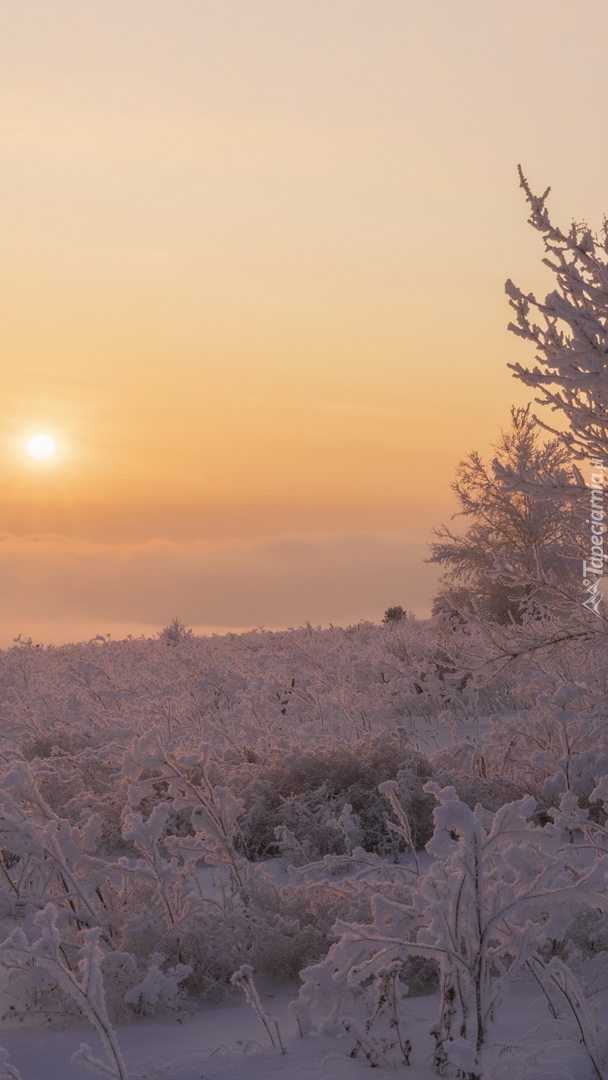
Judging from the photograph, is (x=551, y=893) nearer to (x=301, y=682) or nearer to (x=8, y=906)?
(x=8, y=906)

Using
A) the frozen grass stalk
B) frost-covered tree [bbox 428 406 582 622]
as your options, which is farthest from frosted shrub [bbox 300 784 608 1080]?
frost-covered tree [bbox 428 406 582 622]

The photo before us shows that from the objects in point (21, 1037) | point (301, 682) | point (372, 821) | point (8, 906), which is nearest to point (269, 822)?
point (372, 821)

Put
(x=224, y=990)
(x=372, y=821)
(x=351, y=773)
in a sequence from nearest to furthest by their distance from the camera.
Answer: (x=224, y=990)
(x=372, y=821)
(x=351, y=773)

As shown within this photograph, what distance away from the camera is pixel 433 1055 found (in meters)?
3.18

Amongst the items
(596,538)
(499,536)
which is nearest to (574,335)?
(596,538)

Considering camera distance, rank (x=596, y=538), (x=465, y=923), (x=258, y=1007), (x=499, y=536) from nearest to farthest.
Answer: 1. (x=465, y=923)
2. (x=258, y=1007)
3. (x=596, y=538)
4. (x=499, y=536)

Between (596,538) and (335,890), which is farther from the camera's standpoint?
(596,538)

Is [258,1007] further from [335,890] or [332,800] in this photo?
[332,800]

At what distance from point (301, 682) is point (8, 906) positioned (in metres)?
7.75

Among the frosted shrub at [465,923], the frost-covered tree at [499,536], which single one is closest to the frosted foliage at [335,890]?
the frosted shrub at [465,923]

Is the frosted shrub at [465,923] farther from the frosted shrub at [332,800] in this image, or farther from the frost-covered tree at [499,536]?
the frost-covered tree at [499,536]

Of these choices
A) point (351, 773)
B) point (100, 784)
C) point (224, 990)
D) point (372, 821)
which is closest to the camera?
point (224, 990)

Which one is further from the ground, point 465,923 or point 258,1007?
point 465,923

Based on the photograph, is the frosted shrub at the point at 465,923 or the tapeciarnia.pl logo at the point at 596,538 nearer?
the frosted shrub at the point at 465,923
